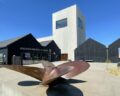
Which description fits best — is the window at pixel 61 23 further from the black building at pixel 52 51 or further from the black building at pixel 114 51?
the black building at pixel 114 51

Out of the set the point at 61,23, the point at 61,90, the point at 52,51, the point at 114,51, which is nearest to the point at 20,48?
the point at 52,51

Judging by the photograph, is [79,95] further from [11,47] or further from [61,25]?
[61,25]

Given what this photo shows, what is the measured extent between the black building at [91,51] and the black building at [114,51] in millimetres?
1120

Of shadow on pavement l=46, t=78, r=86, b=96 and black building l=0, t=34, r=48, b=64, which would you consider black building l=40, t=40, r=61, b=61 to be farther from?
shadow on pavement l=46, t=78, r=86, b=96

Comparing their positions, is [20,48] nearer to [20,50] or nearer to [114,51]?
[20,50]

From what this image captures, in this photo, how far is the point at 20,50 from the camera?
2811 centimetres

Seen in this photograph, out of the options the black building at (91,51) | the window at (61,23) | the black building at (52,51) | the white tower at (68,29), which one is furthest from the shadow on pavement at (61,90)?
the window at (61,23)

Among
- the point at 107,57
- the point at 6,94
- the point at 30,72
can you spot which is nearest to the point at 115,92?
the point at 30,72

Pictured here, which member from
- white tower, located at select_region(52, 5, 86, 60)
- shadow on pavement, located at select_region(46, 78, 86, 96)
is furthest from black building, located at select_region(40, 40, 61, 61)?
shadow on pavement, located at select_region(46, 78, 86, 96)

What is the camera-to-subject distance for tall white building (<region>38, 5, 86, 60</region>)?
120ft

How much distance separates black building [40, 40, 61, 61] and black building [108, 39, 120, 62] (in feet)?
37.8

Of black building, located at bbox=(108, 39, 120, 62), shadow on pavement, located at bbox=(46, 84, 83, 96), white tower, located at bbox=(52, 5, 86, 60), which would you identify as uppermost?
white tower, located at bbox=(52, 5, 86, 60)

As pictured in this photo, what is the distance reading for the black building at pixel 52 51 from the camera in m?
34.5

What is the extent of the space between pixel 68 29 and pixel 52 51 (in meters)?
6.36
